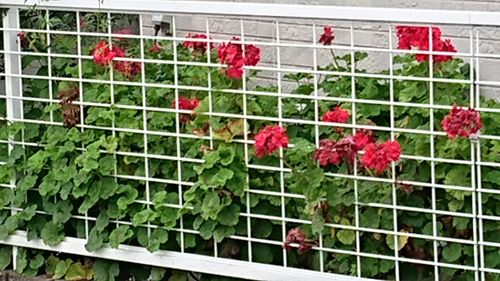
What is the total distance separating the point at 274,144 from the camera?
192 inches

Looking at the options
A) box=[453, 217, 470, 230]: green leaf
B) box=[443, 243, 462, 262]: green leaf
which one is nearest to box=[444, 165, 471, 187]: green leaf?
box=[453, 217, 470, 230]: green leaf

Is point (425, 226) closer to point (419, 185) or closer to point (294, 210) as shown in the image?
point (419, 185)

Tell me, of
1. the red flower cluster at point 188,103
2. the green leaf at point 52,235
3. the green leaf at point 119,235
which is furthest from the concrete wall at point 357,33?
the green leaf at point 52,235

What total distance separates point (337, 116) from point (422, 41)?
0.48 meters

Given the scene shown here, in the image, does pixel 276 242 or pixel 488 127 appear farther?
pixel 276 242

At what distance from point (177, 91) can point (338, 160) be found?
927mm

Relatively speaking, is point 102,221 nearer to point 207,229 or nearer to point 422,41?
point 207,229

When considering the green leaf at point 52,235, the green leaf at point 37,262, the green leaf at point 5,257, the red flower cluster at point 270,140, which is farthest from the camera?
the green leaf at point 5,257

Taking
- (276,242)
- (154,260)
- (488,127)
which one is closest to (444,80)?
(488,127)

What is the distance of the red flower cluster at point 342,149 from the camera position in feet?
15.5

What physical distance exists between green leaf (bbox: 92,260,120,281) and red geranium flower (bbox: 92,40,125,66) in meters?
0.95

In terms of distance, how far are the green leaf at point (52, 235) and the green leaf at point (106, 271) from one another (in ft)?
0.78

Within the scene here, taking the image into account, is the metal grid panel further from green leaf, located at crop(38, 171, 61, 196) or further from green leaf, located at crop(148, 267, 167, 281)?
green leaf, located at crop(38, 171, 61, 196)

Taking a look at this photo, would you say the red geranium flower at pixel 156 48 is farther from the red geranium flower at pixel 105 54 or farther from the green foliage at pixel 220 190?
the green foliage at pixel 220 190
